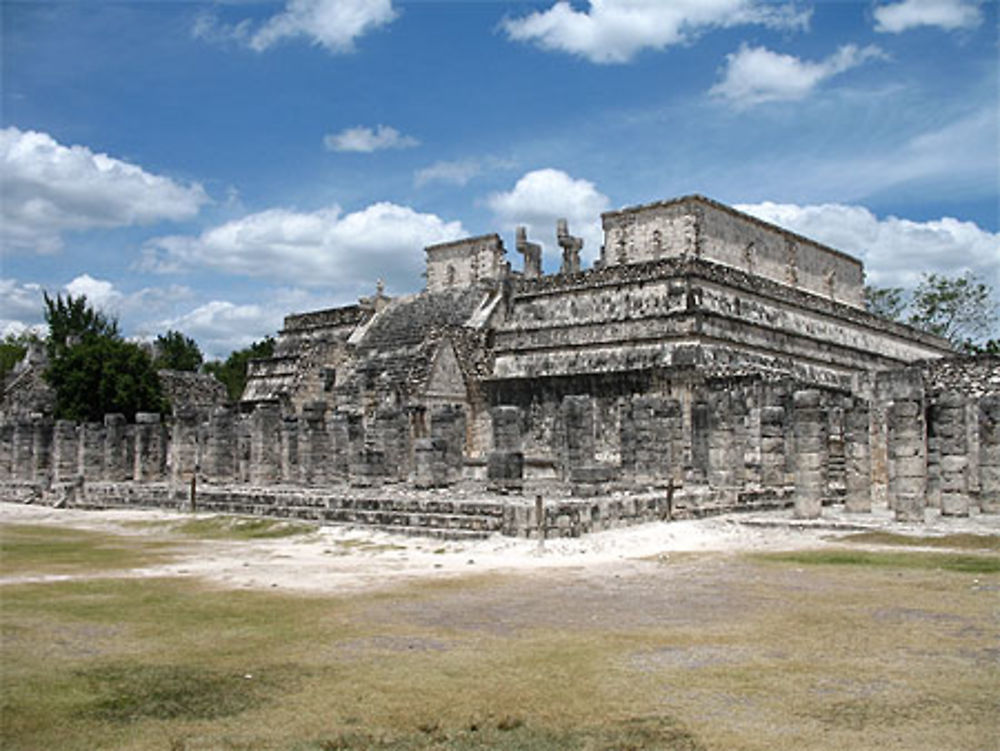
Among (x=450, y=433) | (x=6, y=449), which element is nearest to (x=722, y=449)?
(x=450, y=433)

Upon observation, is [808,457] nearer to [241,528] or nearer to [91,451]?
[241,528]

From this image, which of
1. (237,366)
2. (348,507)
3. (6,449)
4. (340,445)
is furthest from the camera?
(237,366)

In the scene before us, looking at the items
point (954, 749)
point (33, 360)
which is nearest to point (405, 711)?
point (954, 749)

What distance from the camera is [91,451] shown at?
1039 inches

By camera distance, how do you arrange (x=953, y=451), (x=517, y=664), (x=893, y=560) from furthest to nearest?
(x=953, y=451)
(x=893, y=560)
(x=517, y=664)

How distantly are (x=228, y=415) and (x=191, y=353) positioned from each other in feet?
143

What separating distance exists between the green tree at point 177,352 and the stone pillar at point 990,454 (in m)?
53.8

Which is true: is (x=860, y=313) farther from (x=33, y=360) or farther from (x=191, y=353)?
(x=191, y=353)

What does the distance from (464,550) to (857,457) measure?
7.01 m

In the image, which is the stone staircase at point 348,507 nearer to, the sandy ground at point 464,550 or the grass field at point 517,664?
the sandy ground at point 464,550

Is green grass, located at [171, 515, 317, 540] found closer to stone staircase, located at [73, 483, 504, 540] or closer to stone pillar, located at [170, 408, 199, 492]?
stone staircase, located at [73, 483, 504, 540]

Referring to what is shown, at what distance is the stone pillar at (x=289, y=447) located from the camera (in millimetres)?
22078

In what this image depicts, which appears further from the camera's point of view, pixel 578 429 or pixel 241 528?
pixel 578 429

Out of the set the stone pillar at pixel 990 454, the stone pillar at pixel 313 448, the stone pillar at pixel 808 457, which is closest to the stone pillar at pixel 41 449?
the stone pillar at pixel 313 448
